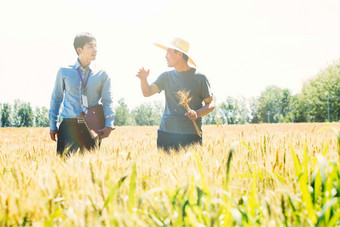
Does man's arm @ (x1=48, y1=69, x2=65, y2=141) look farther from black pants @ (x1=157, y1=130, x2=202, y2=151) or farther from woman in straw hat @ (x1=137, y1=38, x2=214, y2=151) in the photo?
black pants @ (x1=157, y1=130, x2=202, y2=151)

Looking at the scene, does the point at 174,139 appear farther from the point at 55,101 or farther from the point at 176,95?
the point at 55,101

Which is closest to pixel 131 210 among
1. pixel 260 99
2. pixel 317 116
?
pixel 317 116

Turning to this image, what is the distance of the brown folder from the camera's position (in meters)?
4.05

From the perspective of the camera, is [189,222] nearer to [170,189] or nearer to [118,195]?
[170,189]

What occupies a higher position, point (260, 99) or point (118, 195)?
point (260, 99)

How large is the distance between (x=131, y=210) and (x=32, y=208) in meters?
0.43

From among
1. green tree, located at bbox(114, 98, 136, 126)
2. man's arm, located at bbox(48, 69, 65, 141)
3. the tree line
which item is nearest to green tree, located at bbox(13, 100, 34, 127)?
the tree line

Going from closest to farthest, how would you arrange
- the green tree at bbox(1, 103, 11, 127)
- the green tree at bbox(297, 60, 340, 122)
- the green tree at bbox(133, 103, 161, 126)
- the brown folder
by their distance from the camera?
A: 1. the brown folder
2. the green tree at bbox(297, 60, 340, 122)
3. the green tree at bbox(1, 103, 11, 127)
4. the green tree at bbox(133, 103, 161, 126)

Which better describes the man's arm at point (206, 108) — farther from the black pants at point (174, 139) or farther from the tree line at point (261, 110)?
the tree line at point (261, 110)

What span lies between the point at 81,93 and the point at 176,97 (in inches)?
48.8

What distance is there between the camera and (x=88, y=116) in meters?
4.09

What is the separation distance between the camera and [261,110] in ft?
324

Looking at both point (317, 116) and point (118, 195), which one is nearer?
point (118, 195)

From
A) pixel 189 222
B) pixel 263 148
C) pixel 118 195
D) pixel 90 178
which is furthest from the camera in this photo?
pixel 263 148
